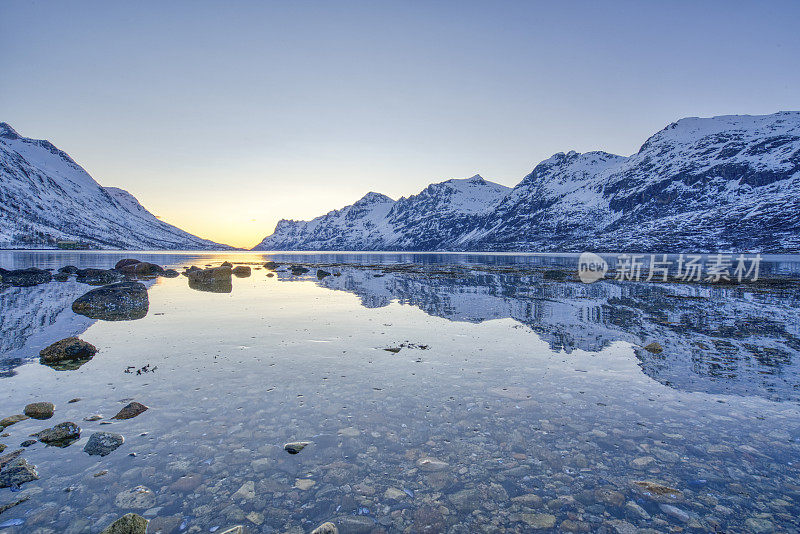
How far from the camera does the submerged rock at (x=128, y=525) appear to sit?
13.9 ft

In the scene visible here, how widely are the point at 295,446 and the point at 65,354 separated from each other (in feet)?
31.5

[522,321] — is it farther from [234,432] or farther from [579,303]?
[234,432]

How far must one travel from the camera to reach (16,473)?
5.52 meters

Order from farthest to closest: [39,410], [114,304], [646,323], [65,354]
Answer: [114,304]
[646,323]
[65,354]
[39,410]

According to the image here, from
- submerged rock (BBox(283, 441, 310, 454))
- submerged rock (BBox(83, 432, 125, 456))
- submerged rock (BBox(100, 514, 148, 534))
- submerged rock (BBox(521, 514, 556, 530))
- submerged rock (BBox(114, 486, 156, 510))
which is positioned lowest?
submerged rock (BBox(521, 514, 556, 530))

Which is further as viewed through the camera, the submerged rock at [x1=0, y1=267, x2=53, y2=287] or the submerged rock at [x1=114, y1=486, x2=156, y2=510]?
the submerged rock at [x1=0, y1=267, x2=53, y2=287]

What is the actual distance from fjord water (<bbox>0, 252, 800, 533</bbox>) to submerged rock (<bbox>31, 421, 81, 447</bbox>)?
210mm

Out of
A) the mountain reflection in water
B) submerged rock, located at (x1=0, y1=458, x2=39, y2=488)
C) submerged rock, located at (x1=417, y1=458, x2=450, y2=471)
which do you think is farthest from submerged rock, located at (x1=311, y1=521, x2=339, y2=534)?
the mountain reflection in water

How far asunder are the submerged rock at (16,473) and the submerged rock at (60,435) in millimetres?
712

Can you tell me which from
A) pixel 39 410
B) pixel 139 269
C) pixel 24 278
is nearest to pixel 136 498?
pixel 39 410

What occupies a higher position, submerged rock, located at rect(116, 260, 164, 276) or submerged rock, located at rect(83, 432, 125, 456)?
submerged rock, located at rect(116, 260, 164, 276)

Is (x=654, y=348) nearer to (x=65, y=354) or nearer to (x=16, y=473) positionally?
(x=16, y=473)

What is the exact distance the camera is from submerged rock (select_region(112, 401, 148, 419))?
299 inches

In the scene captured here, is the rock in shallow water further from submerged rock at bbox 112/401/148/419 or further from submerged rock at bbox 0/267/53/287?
submerged rock at bbox 0/267/53/287
